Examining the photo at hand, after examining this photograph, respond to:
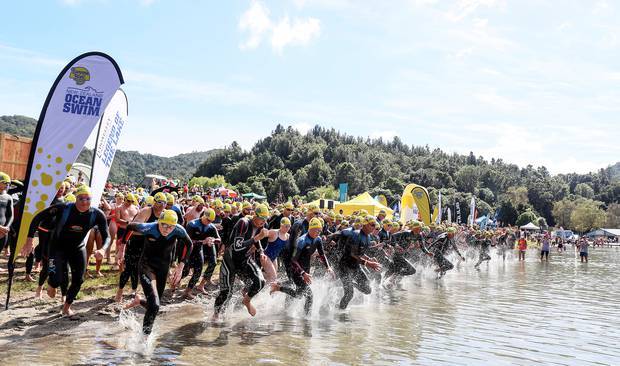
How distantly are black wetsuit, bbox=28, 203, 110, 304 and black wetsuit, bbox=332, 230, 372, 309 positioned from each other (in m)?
4.96

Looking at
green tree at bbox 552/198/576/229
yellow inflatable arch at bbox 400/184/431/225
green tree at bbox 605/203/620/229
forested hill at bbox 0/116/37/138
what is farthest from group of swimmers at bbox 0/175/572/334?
forested hill at bbox 0/116/37/138

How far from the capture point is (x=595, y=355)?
913 cm

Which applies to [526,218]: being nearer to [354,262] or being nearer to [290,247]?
[354,262]

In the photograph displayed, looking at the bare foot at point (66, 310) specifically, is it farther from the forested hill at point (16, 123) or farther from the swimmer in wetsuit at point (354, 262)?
the forested hill at point (16, 123)

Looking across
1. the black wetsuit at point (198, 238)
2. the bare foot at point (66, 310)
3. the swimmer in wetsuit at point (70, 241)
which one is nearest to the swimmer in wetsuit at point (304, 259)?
the black wetsuit at point (198, 238)

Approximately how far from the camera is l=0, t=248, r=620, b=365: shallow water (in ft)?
24.5

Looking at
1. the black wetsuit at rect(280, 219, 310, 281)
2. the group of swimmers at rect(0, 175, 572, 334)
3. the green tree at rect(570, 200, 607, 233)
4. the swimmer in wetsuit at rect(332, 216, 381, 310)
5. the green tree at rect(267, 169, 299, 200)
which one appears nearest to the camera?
the group of swimmers at rect(0, 175, 572, 334)

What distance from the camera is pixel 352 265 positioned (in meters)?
11.5

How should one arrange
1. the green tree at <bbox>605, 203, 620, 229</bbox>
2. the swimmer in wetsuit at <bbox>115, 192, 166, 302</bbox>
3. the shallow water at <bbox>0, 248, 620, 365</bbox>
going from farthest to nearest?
the green tree at <bbox>605, 203, 620, 229</bbox> → the swimmer in wetsuit at <bbox>115, 192, 166, 302</bbox> → the shallow water at <bbox>0, 248, 620, 365</bbox>

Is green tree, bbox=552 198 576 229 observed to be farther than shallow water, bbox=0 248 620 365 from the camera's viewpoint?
Yes

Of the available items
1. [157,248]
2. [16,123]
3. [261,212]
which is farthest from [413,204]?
[16,123]

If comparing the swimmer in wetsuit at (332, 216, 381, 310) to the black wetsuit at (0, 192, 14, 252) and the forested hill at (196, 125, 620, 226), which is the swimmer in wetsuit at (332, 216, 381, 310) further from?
the forested hill at (196, 125, 620, 226)

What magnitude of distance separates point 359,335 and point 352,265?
2.25 metres

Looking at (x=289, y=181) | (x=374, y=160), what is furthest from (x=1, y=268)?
(x=374, y=160)
